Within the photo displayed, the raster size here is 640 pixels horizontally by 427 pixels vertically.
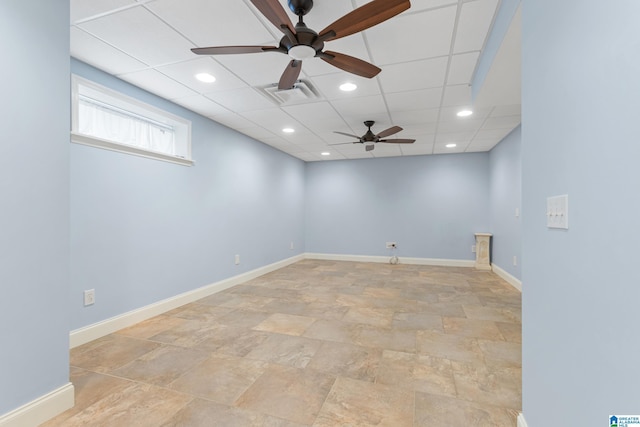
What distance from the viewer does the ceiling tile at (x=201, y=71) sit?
2.61 metres

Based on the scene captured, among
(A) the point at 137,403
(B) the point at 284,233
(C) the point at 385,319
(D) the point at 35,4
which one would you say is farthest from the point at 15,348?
(B) the point at 284,233

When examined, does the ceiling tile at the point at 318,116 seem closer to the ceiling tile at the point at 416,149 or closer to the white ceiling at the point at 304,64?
the white ceiling at the point at 304,64

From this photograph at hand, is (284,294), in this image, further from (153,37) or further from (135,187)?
(153,37)

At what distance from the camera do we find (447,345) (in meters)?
2.56

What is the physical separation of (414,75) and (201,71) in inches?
82.0

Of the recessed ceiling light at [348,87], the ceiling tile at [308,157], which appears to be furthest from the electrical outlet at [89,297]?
the ceiling tile at [308,157]

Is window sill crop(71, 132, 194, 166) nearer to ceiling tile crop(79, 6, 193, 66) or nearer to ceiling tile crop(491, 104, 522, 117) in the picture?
ceiling tile crop(79, 6, 193, 66)

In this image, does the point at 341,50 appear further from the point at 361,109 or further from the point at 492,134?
the point at 492,134

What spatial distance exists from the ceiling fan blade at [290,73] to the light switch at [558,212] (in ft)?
5.83

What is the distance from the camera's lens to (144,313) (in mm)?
3195

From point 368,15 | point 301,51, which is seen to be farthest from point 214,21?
point 368,15

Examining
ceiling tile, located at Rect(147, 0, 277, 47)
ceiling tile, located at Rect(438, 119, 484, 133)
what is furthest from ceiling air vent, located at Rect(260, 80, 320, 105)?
ceiling tile, located at Rect(438, 119, 484, 133)

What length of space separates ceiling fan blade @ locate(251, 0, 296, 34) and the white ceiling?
40cm

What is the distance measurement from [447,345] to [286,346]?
145 cm
